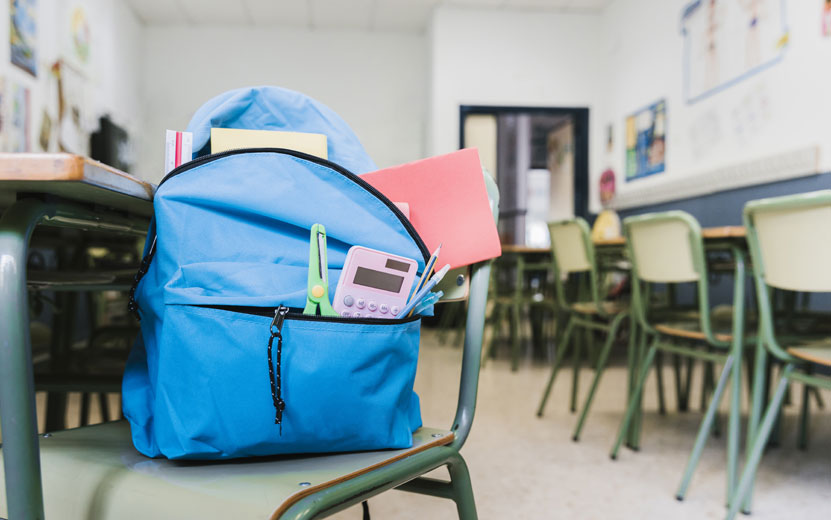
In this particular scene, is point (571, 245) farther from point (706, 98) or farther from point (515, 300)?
point (706, 98)

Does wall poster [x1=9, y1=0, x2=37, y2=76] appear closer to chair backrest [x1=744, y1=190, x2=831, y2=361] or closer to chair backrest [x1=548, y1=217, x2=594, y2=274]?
chair backrest [x1=548, y1=217, x2=594, y2=274]

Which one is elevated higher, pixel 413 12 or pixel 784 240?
pixel 413 12

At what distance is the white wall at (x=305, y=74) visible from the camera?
19.1 feet

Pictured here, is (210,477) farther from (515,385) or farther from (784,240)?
(515,385)

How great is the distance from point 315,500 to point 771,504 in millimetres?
1543

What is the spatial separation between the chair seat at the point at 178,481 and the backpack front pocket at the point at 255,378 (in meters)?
0.02

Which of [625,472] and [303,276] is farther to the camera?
[625,472]

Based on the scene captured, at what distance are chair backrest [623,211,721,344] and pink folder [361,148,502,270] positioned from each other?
3.70ft

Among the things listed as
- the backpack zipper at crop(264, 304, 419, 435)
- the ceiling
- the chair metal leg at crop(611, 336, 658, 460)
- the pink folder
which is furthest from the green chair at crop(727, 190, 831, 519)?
the ceiling

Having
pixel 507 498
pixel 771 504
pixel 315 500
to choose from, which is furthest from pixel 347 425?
pixel 771 504

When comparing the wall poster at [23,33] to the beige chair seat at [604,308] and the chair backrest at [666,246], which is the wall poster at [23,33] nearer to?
the beige chair seat at [604,308]

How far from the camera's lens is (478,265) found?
72 centimetres

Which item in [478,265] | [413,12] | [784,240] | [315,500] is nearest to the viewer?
[315,500]

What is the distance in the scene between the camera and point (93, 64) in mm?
4602
